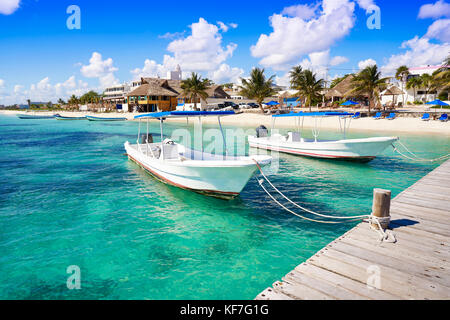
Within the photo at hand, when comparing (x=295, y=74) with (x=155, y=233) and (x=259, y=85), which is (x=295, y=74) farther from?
(x=155, y=233)

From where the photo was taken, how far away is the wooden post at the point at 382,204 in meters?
6.12

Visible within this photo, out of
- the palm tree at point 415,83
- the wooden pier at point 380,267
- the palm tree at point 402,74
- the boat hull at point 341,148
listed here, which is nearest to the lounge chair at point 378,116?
the palm tree at point 415,83

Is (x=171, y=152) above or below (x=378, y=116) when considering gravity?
below

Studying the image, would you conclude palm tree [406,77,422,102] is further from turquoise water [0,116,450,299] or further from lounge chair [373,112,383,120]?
turquoise water [0,116,450,299]

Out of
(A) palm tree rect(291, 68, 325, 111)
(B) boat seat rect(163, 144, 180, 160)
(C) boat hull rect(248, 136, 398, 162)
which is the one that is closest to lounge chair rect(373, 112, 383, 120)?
(A) palm tree rect(291, 68, 325, 111)

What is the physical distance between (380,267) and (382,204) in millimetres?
1774

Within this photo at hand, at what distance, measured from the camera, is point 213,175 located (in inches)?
379

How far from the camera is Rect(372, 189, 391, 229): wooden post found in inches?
241

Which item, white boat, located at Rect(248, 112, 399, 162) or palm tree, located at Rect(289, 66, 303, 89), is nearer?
white boat, located at Rect(248, 112, 399, 162)

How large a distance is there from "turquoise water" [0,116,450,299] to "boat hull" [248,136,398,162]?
5.95ft

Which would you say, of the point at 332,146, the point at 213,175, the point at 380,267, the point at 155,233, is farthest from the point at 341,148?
the point at 155,233

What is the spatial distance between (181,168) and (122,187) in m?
3.89

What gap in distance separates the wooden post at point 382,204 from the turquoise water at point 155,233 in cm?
157
